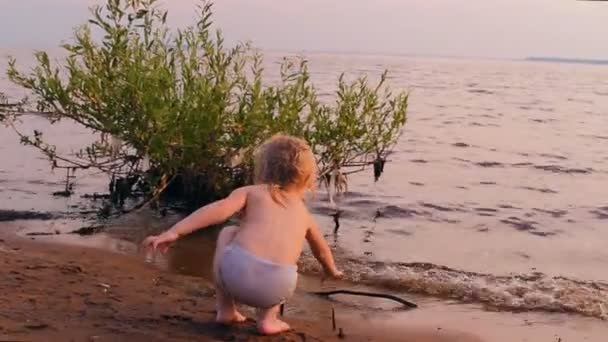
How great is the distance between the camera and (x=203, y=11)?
8297 millimetres

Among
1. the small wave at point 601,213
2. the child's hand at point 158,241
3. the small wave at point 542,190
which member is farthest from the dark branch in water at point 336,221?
the child's hand at point 158,241

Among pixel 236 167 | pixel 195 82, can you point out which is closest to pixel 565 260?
pixel 236 167

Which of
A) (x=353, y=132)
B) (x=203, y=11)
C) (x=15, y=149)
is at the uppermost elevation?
(x=203, y=11)

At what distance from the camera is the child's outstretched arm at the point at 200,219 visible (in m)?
4.44

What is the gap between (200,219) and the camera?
4.68 metres

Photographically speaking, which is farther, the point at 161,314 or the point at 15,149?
the point at 15,149

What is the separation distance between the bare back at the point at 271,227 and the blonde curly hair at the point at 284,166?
2.4 inches

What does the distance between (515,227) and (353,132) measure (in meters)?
3.05

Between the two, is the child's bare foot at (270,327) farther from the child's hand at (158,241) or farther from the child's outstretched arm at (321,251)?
the child's hand at (158,241)

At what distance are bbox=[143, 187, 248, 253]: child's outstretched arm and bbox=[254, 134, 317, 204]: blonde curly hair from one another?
17cm

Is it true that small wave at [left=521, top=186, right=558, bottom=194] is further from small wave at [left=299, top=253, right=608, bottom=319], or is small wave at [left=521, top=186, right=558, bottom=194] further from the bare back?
the bare back

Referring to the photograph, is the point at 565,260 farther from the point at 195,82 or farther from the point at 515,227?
the point at 195,82

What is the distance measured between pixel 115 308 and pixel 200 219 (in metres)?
1.00

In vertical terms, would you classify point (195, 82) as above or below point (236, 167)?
above
